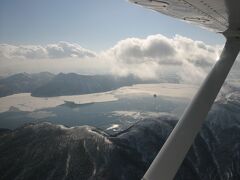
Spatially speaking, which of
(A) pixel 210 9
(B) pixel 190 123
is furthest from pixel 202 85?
(A) pixel 210 9

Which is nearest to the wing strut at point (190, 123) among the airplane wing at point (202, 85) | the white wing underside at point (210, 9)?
the airplane wing at point (202, 85)

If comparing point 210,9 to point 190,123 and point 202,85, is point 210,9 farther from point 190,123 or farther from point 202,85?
point 190,123

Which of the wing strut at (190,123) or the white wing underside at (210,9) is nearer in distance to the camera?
the white wing underside at (210,9)

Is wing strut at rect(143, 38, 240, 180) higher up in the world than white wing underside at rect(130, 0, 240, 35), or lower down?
lower down

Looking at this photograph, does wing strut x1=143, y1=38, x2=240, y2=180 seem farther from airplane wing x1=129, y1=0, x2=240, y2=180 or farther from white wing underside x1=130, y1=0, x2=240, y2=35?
white wing underside x1=130, y1=0, x2=240, y2=35

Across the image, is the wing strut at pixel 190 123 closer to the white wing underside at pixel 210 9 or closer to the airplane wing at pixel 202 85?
the airplane wing at pixel 202 85

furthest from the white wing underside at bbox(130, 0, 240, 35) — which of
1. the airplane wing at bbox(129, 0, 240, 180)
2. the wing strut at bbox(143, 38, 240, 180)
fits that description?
the wing strut at bbox(143, 38, 240, 180)

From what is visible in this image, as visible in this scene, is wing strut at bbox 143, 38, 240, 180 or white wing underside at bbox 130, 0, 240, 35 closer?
white wing underside at bbox 130, 0, 240, 35

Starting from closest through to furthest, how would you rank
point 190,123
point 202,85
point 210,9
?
point 210,9, point 190,123, point 202,85
